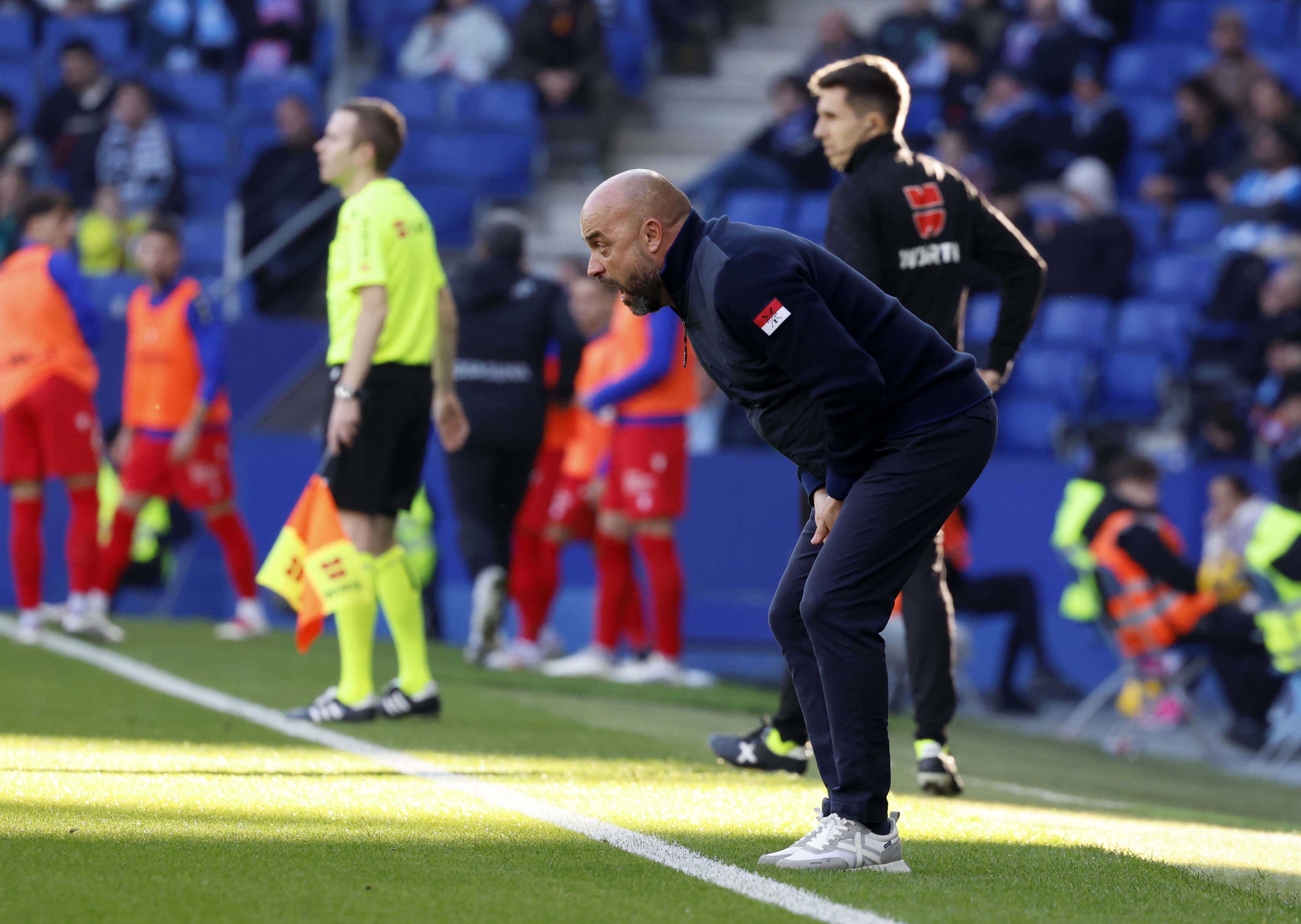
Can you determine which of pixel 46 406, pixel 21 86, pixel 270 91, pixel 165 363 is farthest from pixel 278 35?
pixel 46 406

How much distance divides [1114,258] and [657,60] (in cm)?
593

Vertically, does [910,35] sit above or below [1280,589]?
above

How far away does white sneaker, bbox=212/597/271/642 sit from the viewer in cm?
952

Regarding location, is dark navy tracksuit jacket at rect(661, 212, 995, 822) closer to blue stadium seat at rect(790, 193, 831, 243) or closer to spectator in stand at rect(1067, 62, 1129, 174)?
blue stadium seat at rect(790, 193, 831, 243)

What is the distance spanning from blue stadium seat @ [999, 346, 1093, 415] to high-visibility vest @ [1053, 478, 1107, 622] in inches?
89.0

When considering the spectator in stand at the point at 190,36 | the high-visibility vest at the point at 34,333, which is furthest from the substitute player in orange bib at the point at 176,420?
the spectator in stand at the point at 190,36

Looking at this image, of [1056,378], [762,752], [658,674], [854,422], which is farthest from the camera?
[1056,378]

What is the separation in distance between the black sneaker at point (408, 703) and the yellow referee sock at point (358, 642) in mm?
84

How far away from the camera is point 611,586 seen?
9.03m

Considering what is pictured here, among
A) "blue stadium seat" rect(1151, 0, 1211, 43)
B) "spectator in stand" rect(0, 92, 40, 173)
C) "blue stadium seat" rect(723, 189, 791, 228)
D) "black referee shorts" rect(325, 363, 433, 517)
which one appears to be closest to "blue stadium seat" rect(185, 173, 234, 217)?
"spectator in stand" rect(0, 92, 40, 173)

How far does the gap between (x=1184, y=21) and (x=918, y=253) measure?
11530 millimetres

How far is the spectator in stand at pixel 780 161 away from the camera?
13.5 metres

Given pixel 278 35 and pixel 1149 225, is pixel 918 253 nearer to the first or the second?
pixel 1149 225

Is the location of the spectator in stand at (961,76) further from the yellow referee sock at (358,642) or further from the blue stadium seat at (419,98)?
Result: the yellow referee sock at (358,642)
